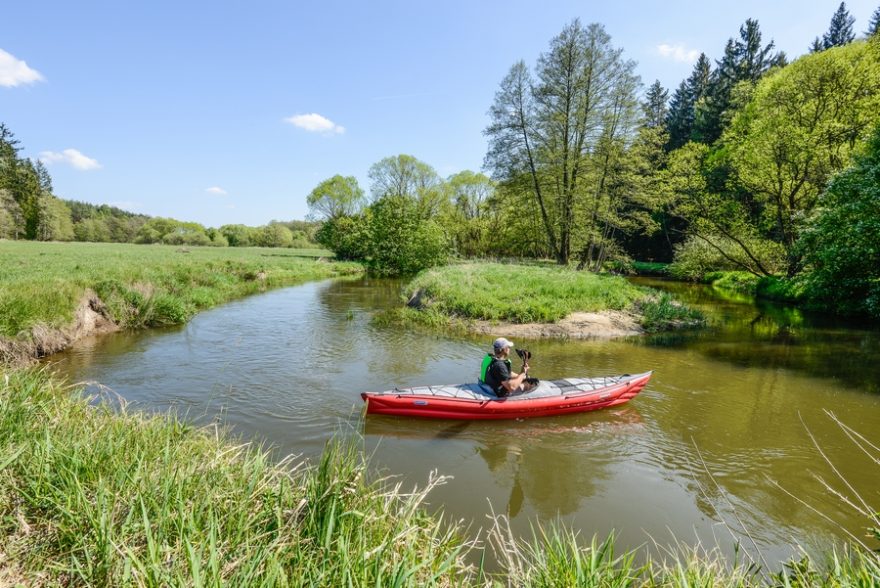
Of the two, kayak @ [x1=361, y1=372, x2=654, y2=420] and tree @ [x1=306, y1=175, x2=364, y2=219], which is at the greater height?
tree @ [x1=306, y1=175, x2=364, y2=219]

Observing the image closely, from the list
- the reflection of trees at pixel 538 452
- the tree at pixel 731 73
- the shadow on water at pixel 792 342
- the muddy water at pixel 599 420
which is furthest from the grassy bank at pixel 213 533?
the tree at pixel 731 73

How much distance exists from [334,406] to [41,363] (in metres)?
6.65

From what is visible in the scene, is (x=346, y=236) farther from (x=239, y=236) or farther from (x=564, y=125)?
(x=239, y=236)

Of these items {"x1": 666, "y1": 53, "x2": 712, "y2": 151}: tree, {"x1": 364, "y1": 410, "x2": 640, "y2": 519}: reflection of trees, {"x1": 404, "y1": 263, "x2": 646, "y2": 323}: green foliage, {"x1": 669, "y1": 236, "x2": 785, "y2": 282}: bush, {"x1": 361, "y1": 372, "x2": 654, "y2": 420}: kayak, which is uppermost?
{"x1": 666, "y1": 53, "x2": 712, "y2": 151}: tree

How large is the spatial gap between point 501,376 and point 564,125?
19682mm

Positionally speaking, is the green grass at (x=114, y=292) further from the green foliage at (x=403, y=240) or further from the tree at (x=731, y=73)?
the tree at (x=731, y=73)

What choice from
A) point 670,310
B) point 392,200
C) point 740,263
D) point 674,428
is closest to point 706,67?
point 740,263

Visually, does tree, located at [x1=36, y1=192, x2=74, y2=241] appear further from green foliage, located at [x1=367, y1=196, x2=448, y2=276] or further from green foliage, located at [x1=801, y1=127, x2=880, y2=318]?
green foliage, located at [x1=801, y1=127, x2=880, y2=318]

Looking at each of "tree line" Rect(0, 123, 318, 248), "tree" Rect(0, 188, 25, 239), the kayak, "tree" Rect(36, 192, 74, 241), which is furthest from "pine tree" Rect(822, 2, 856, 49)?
"tree" Rect(36, 192, 74, 241)

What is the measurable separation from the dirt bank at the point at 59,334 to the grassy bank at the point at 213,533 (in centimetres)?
546

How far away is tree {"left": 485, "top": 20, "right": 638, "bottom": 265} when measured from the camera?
→ 840 inches

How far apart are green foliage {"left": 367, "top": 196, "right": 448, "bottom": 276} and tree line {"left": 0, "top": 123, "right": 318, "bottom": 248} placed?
2941 cm

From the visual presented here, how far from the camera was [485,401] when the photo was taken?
271 inches

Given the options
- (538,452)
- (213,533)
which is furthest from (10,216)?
(213,533)
